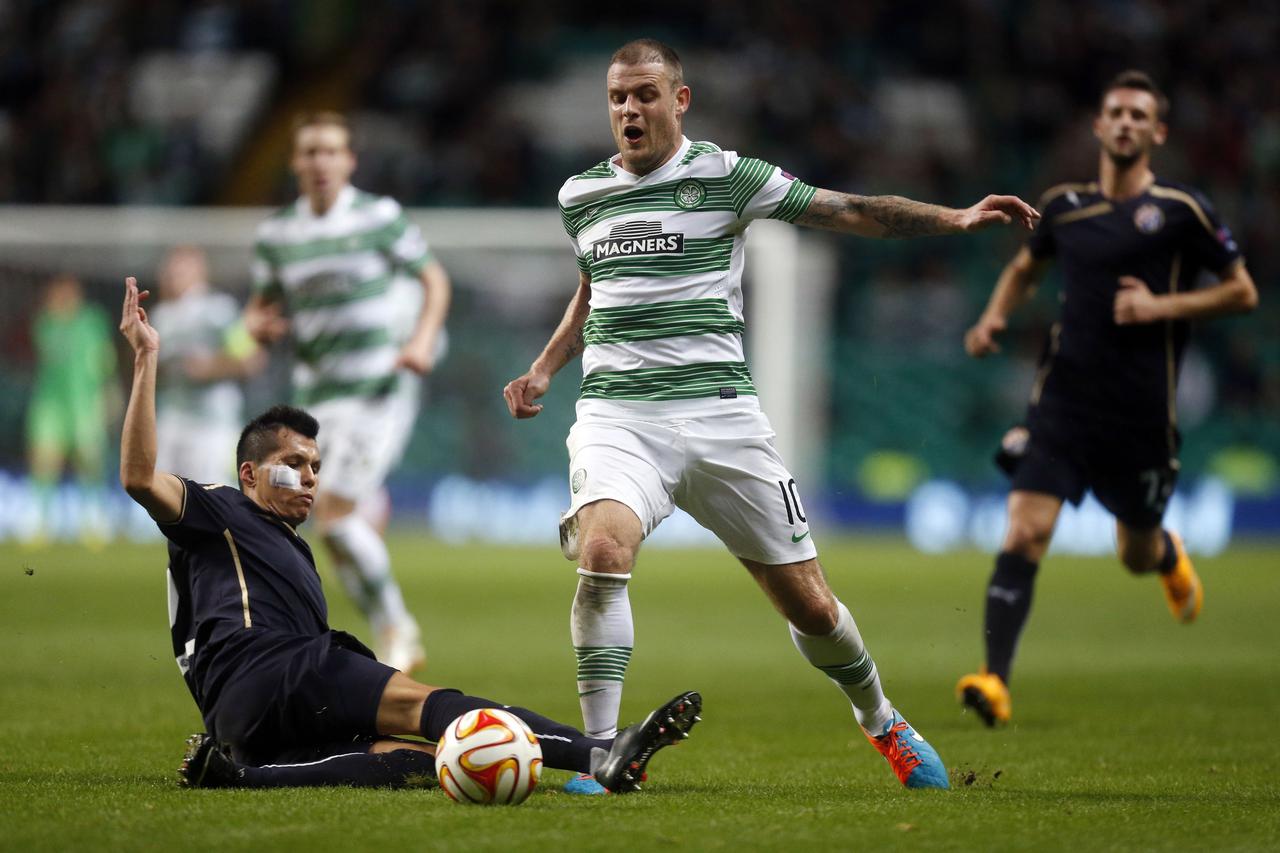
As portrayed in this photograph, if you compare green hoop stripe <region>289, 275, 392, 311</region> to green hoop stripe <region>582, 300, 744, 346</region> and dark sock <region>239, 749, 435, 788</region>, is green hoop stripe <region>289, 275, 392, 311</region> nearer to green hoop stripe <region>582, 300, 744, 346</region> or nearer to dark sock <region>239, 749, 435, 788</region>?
green hoop stripe <region>582, 300, 744, 346</region>

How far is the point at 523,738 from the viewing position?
15.5ft

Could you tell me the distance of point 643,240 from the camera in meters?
5.41

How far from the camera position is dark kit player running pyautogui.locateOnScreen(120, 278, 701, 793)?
16.4ft

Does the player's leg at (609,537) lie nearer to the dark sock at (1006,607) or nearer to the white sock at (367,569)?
the dark sock at (1006,607)

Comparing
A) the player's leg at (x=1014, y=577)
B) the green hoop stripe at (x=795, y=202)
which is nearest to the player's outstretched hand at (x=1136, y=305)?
the player's leg at (x=1014, y=577)

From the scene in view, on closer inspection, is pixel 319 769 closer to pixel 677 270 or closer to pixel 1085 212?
pixel 677 270

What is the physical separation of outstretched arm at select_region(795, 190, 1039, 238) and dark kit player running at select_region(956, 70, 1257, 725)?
2.58 meters

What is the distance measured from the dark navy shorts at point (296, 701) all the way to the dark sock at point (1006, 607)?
10.2ft

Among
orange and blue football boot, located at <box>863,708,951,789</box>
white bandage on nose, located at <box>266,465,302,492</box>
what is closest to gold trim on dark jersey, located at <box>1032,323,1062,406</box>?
orange and blue football boot, located at <box>863,708,951,789</box>

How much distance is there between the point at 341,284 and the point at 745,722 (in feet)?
11.1

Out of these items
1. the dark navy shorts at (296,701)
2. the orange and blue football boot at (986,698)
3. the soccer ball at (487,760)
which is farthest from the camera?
the orange and blue football boot at (986,698)

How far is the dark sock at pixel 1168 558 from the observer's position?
865cm

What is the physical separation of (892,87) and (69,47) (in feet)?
37.8

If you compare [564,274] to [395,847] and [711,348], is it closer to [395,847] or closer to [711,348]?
[711,348]
